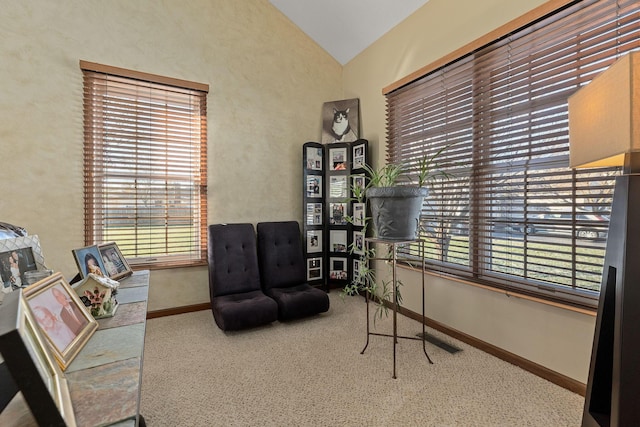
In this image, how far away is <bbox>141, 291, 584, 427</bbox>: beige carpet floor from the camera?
1570 mm

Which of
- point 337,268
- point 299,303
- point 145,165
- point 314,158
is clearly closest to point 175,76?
point 145,165

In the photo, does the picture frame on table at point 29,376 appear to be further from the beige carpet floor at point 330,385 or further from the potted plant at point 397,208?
the potted plant at point 397,208

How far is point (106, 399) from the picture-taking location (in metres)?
0.67

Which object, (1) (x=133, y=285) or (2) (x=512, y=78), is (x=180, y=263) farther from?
(2) (x=512, y=78)

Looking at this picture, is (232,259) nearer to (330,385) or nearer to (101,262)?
(101,262)

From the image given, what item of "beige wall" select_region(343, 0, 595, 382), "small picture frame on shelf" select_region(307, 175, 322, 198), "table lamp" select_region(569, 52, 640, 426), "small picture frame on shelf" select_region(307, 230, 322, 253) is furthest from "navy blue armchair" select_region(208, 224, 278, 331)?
"table lamp" select_region(569, 52, 640, 426)

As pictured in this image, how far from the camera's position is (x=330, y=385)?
1840 mm

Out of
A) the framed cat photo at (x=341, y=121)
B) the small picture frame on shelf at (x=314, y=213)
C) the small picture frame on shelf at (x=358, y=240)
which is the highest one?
the framed cat photo at (x=341, y=121)

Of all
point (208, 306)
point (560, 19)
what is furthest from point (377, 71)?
point (208, 306)

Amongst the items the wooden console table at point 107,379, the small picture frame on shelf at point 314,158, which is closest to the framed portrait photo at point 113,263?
the wooden console table at point 107,379

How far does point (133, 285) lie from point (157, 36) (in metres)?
2.55

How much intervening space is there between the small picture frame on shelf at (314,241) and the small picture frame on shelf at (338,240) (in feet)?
0.45

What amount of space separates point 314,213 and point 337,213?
0.93ft

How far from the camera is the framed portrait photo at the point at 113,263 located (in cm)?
170
